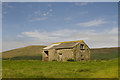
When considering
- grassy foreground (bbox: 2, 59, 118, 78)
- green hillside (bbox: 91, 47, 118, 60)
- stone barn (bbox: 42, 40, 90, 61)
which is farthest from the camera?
green hillside (bbox: 91, 47, 118, 60)

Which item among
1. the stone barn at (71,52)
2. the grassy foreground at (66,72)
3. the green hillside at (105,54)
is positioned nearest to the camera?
the grassy foreground at (66,72)

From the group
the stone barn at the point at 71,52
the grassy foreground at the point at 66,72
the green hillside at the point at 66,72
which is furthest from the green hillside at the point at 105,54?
the grassy foreground at the point at 66,72

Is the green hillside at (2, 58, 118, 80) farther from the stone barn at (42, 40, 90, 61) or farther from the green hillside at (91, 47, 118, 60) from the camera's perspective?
the green hillside at (91, 47, 118, 60)

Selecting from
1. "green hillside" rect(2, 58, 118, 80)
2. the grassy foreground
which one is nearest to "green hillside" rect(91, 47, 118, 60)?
"green hillside" rect(2, 58, 118, 80)

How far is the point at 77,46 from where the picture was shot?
3281 cm

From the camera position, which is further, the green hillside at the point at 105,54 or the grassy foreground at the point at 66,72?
the green hillside at the point at 105,54

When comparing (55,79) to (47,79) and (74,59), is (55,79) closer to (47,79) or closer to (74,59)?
(47,79)

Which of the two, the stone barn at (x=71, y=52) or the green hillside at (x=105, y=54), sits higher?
the stone barn at (x=71, y=52)

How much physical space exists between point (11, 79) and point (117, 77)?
8191mm

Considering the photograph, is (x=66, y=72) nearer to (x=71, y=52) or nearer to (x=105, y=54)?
(x=71, y=52)

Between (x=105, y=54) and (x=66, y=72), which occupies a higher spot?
(x=66, y=72)

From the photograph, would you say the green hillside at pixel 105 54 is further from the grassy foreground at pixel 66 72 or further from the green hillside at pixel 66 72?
the grassy foreground at pixel 66 72

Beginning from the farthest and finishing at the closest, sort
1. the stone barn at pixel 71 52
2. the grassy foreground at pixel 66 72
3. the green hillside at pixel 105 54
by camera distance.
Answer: the green hillside at pixel 105 54 < the stone barn at pixel 71 52 < the grassy foreground at pixel 66 72

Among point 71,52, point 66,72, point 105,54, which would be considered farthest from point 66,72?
point 105,54
